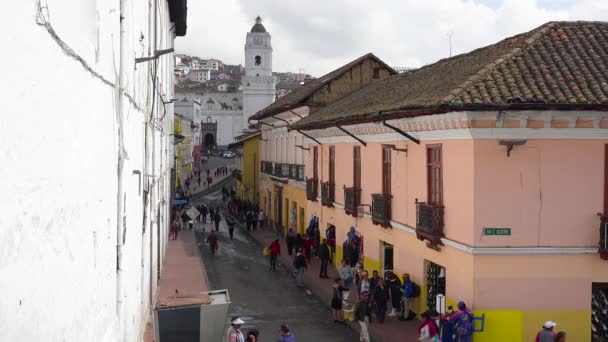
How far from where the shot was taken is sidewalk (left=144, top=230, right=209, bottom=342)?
58.8 feet

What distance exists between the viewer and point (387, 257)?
60.6 feet

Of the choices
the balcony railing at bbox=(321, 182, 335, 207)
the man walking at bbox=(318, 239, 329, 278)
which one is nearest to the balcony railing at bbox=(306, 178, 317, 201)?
the balcony railing at bbox=(321, 182, 335, 207)

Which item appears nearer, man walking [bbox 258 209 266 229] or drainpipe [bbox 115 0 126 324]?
drainpipe [bbox 115 0 126 324]

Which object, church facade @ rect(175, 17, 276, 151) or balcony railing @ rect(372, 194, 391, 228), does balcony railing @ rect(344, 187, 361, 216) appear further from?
church facade @ rect(175, 17, 276, 151)

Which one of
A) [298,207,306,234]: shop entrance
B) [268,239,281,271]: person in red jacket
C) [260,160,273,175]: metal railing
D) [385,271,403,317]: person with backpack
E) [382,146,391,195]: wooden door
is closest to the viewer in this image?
[385,271,403,317]: person with backpack

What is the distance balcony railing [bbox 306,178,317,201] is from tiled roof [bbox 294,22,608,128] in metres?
8.28

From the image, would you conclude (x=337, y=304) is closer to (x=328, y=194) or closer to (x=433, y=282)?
(x=433, y=282)

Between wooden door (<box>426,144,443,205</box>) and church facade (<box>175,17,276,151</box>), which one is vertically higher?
church facade (<box>175,17,276,151</box>)

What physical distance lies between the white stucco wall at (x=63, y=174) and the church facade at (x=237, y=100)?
198 ft

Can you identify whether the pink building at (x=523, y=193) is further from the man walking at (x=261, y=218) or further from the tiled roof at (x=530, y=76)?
the man walking at (x=261, y=218)

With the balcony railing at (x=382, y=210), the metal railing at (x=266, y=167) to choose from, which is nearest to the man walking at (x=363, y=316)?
the balcony railing at (x=382, y=210)

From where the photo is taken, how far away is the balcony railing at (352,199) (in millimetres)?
20047

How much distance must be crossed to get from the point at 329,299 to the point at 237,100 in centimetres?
10733

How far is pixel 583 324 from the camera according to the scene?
12.8m
